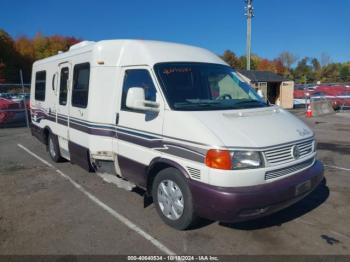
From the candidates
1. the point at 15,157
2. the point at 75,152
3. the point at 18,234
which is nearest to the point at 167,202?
the point at 18,234

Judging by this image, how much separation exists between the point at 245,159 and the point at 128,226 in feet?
6.31

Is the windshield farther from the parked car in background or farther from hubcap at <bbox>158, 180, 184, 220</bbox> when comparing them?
the parked car in background

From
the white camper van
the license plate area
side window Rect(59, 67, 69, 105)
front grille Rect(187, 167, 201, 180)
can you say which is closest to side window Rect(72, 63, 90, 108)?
the white camper van

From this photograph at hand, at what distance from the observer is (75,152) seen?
6.57 m

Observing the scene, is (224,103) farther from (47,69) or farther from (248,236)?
(47,69)

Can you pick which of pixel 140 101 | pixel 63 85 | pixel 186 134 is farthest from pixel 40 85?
pixel 186 134

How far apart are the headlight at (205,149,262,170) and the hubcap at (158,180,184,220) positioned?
2.41 ft

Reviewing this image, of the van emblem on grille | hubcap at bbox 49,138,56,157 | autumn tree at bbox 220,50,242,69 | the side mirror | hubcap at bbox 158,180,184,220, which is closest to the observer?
the van emblem on grille

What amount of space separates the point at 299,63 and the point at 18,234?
10310 centimetres

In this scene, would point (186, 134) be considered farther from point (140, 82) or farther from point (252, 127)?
point (140, 82)

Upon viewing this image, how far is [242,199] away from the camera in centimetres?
361

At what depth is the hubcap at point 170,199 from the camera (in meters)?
4.21

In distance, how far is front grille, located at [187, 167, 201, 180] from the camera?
151 inches

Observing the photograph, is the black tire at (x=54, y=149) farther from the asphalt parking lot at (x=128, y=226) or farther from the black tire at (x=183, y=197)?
the black tire at (x=183, y=197)
